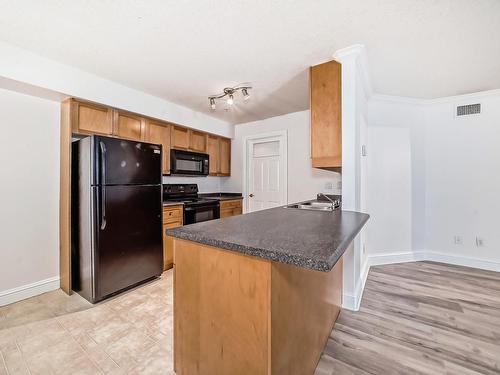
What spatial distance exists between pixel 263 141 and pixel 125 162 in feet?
8.31

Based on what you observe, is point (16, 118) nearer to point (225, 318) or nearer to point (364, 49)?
point (225, 318)

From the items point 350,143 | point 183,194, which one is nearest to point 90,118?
point 183,194

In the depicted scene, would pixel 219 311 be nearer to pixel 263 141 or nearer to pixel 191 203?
pixel 191 203

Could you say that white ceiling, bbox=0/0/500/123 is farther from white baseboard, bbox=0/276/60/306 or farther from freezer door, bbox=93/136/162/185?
white baseboard, bbox=0/276/60/306

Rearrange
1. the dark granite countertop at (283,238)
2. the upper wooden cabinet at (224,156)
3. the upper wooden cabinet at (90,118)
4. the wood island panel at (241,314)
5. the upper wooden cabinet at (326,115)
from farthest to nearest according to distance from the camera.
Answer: the upper wooden cabinet at (224,156), the upper wooden cabinet at (90,118), the upper wooden cabinet at (326,115), the wood island panel at (241,314), the dark granite countertop at (283,238)

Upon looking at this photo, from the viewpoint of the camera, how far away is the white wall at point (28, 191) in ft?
7.48

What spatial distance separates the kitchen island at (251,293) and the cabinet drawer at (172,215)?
1757mm

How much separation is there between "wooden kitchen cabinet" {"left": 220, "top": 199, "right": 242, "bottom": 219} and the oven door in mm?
149

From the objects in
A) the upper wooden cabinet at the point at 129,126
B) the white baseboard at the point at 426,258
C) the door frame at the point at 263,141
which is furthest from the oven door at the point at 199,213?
the white baseboard at the point at 426,258

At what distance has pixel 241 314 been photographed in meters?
1.03

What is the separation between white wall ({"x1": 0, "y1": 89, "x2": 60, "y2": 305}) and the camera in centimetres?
228

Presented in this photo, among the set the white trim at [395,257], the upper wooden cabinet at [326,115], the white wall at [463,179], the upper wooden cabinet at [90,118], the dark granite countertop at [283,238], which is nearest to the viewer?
the dark granite countertop at [283,238]

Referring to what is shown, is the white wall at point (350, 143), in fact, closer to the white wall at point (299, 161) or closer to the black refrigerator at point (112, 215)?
the white wall at point (299, 161)

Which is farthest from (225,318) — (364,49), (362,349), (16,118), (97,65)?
(16,118)
